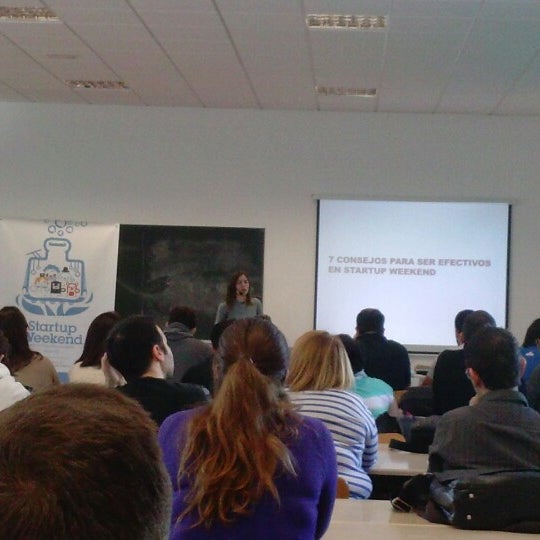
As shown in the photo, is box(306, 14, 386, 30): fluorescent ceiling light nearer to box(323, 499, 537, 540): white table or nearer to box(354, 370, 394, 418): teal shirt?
box(354, 370, 394, 418): teal shirt

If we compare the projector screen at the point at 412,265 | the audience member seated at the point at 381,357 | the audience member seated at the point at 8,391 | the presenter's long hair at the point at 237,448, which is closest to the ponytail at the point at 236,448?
the presenter's long hair at the point at 237,448

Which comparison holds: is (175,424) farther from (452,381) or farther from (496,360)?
(452,381)

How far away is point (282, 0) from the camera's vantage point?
18.0 ft

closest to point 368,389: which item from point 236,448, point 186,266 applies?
point 236,448

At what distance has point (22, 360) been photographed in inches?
188

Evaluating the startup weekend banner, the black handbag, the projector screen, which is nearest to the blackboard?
the startup weekend banner

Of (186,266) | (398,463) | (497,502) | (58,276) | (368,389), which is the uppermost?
(186,266)

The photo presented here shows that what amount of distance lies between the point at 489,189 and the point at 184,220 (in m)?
3.11

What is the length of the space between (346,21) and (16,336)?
3.13 metres

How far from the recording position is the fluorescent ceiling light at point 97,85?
25.6 feet

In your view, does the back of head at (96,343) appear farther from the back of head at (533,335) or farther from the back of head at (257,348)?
the back of head at (533,335)

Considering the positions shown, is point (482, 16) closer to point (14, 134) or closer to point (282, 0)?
point (282, 0)

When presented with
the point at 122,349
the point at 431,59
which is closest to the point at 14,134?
the point at 431,59

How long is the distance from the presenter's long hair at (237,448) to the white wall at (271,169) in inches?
248
